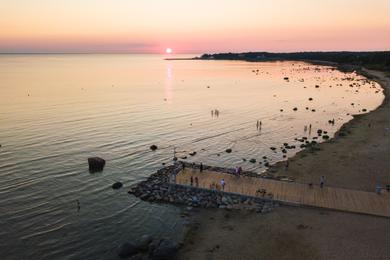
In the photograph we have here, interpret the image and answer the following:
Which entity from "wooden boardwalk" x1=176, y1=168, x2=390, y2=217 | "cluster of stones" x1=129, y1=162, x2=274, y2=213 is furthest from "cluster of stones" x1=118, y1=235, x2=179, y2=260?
"wooden boardwalk" x1=176, y1=168, x2=390, y2=217

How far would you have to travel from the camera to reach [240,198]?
35.0 m

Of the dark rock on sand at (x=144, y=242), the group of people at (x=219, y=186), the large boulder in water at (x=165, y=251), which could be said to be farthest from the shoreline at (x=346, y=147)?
the dark rock on sand at (x=144, y=242)

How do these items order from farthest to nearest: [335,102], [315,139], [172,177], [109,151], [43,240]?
[335,102], [315,139], [109,151], [172,177], [43,240]

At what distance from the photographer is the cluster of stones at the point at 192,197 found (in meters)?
33.9

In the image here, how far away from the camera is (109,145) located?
56.5m

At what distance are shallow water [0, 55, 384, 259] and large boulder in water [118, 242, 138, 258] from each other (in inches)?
43.1

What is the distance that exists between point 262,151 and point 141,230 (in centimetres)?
2878

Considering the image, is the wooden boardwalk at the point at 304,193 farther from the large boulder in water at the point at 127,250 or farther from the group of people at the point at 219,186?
the large boulder in water at the point at 127,250

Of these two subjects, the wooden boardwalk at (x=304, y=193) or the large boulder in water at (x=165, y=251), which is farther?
the wooden boardwalk at (x=304, y=193)

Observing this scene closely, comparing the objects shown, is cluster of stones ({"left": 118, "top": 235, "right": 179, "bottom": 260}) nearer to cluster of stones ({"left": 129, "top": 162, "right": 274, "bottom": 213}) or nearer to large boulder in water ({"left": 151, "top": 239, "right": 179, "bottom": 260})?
large boulder in water ({"left": 151, "top": 239, "right": 179, "bottom": 260})

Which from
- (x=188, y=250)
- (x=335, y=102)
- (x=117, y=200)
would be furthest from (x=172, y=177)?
(x=335, y=102)

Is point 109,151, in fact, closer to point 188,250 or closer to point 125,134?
point 125,134

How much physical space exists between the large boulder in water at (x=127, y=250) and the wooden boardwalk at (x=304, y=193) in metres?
11.7

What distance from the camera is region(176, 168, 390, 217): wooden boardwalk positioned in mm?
32594
